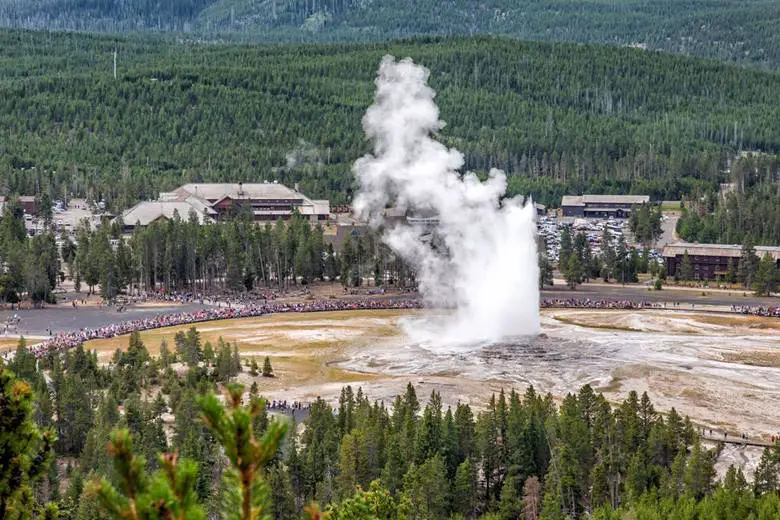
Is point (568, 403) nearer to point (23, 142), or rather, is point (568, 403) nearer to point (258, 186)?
point (258, 186)

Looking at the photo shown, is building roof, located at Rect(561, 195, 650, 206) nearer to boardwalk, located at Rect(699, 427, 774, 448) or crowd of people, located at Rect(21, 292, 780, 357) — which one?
crowd of people, located at Rect(21, 292, 780, 357)

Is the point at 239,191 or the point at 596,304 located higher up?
the point at 239,191

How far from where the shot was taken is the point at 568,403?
53.2m

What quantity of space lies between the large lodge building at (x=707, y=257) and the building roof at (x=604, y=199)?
4607 cm

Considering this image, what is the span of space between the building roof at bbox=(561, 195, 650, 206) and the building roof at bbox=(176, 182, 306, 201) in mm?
37702

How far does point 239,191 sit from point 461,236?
68879 millimetres

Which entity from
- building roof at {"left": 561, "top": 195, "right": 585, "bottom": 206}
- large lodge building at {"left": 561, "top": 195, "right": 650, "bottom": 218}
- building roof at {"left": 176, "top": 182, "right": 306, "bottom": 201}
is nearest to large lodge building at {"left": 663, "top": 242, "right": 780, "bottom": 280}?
large lodge building at {"left": 561, "top": 195, "right": 650, "bottom": 218}

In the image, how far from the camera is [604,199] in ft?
551

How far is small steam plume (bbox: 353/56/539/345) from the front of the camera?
87.9m

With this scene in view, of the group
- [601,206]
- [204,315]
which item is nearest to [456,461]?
[204,315]

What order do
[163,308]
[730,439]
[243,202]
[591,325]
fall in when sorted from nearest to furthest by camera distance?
[730,439]
[591,325]
[163,308]
[243,202]

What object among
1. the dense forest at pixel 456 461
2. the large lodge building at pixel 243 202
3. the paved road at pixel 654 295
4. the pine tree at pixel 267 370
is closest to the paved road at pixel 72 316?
the pine tree at pixel 267 370

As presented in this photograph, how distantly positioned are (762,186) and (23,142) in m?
111

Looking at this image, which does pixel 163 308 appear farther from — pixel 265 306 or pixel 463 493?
pixel 463 493
